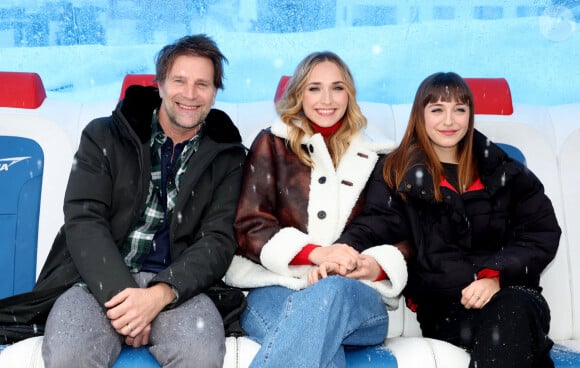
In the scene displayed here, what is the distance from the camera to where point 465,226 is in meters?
2.10

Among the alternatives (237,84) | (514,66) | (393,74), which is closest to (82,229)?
(237,84)

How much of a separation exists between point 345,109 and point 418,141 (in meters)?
0.25

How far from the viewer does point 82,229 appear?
6.59ft

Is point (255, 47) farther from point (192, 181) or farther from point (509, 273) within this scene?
point (509, 273)

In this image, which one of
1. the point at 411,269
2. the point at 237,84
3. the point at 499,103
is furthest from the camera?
the point at 237,84

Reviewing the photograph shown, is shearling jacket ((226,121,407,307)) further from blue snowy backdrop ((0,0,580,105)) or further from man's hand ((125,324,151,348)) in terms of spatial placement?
blue snowy backdrop ((0,0,580,105))

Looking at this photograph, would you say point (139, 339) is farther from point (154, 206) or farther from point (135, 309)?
point (154, 206)

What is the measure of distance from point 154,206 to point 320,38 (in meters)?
2.06

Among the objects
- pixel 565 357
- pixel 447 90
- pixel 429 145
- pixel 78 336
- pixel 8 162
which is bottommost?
pixel 565 357

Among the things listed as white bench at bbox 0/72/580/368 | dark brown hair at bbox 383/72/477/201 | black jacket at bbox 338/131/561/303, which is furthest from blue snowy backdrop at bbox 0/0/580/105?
black jacket at bbox 338/131/561/303

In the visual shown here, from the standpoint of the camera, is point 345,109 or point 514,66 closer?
point 345,109

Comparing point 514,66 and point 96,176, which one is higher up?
point 514,66

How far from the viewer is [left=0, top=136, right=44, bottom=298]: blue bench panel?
238 centimetres

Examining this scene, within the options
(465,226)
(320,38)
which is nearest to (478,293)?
(465,226)
